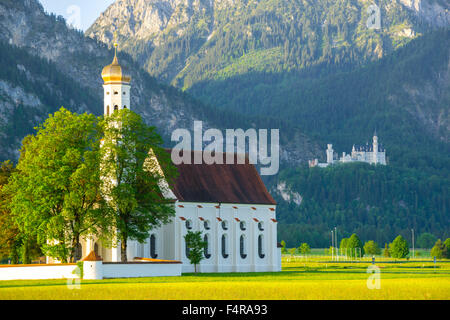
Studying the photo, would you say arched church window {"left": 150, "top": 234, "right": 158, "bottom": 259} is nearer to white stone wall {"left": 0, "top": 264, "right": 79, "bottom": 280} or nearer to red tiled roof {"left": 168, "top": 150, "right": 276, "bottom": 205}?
red tiled roof {"left": 168, "top": 150, "right": 276, "bottom": 205}

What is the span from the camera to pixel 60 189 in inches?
3561

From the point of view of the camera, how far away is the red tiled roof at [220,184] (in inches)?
4178

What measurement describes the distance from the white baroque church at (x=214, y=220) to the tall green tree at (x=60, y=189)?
520 cm

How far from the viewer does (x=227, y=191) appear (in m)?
111

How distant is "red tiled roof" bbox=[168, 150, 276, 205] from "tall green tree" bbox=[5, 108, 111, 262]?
15.1 m

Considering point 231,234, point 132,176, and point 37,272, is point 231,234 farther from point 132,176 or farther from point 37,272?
point 37,272

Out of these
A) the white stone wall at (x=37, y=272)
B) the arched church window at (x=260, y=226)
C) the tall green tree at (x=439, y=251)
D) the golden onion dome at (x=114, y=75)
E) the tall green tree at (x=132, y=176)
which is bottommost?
the white stone wall at (x=37, y=272)

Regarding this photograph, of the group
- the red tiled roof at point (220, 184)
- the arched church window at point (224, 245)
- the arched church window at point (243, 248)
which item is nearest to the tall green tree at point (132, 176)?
the red tiled roof at point (220, 184)

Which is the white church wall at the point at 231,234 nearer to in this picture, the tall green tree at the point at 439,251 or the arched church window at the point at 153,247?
the arched church window at the point at 153,247

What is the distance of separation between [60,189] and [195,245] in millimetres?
16340

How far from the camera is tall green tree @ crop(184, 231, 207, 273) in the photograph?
97.4 m

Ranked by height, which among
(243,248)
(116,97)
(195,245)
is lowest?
(243,248)

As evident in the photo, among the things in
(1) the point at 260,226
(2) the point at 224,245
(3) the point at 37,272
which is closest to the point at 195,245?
(2) the point at 224,245

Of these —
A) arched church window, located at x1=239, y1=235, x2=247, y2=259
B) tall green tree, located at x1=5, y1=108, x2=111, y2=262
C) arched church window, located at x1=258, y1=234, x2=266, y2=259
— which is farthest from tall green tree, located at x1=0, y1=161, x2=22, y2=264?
arched church window, located at x1=258, y1=234, x2=266, y2=259
